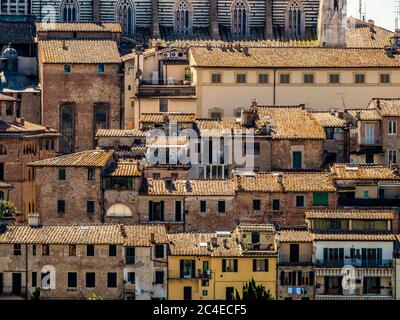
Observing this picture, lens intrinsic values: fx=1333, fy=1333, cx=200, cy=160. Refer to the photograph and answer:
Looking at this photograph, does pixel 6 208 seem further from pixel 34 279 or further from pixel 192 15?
pixel 192 15

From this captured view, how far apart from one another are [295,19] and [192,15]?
601cm

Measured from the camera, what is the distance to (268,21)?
77.6 m

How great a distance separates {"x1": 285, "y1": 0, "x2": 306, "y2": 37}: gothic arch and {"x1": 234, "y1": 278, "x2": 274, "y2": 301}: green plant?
37.8m

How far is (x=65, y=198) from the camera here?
48.0m

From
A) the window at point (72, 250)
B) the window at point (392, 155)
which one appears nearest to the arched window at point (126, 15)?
the window at point (392, 155)

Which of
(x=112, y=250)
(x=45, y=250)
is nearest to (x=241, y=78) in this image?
(x=112, y=250)

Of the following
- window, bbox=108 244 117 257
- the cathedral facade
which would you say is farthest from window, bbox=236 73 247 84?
window, bbox=108 244 117 257

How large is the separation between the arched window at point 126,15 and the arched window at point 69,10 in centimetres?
236

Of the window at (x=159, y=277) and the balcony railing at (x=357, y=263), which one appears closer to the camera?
the window at (x=159, y=277)

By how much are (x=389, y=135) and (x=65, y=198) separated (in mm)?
14667

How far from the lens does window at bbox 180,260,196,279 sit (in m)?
42.3

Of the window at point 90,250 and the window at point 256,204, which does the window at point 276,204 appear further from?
the window at point 90,250

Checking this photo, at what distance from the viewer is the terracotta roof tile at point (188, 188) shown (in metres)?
47.0

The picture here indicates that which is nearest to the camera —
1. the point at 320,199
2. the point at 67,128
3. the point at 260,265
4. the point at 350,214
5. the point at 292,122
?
the point at 260,265
